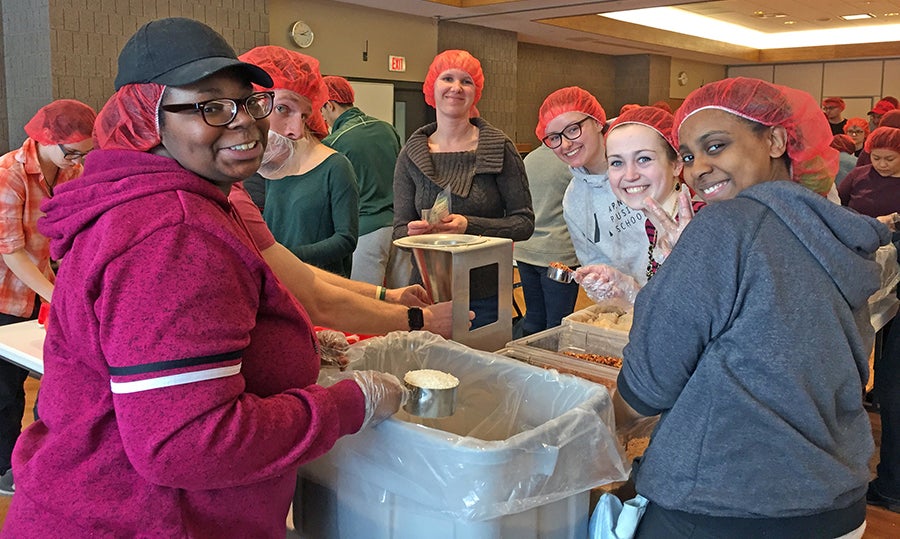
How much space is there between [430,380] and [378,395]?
0.17m

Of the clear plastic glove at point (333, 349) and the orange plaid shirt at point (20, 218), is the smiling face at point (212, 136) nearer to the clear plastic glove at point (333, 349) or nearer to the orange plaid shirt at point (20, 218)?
the clear plastic glove at point (333, 349)

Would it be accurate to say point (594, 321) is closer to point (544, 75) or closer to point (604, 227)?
point (604, 227)

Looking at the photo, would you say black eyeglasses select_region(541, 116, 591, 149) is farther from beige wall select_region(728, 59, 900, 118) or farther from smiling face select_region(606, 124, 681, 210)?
beige wall select_region(728, 59, 900, 118)

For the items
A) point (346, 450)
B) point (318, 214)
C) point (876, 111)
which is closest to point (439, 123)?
point (318, 214)

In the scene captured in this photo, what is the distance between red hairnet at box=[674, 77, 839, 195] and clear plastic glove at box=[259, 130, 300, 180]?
53.7 inches

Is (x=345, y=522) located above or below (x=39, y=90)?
below

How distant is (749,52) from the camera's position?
1146 centimetres

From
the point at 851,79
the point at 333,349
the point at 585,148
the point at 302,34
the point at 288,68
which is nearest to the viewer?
the point at 333,349

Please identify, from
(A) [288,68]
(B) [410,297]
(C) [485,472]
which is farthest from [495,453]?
(A) [288,68]

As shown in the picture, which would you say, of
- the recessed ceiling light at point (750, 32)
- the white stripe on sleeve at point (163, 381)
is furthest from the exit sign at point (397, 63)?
the white stripe on sleeve at point (163, 381)

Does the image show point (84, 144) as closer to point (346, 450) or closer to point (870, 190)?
point (346, 450)

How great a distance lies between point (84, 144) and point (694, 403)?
7.81 feet

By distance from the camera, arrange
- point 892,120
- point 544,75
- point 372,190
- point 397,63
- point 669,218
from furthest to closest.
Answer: point 544,75 → point 397,63 → point 892,120 → point 372,190 → point 669,218

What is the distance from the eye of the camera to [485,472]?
3.37ft
